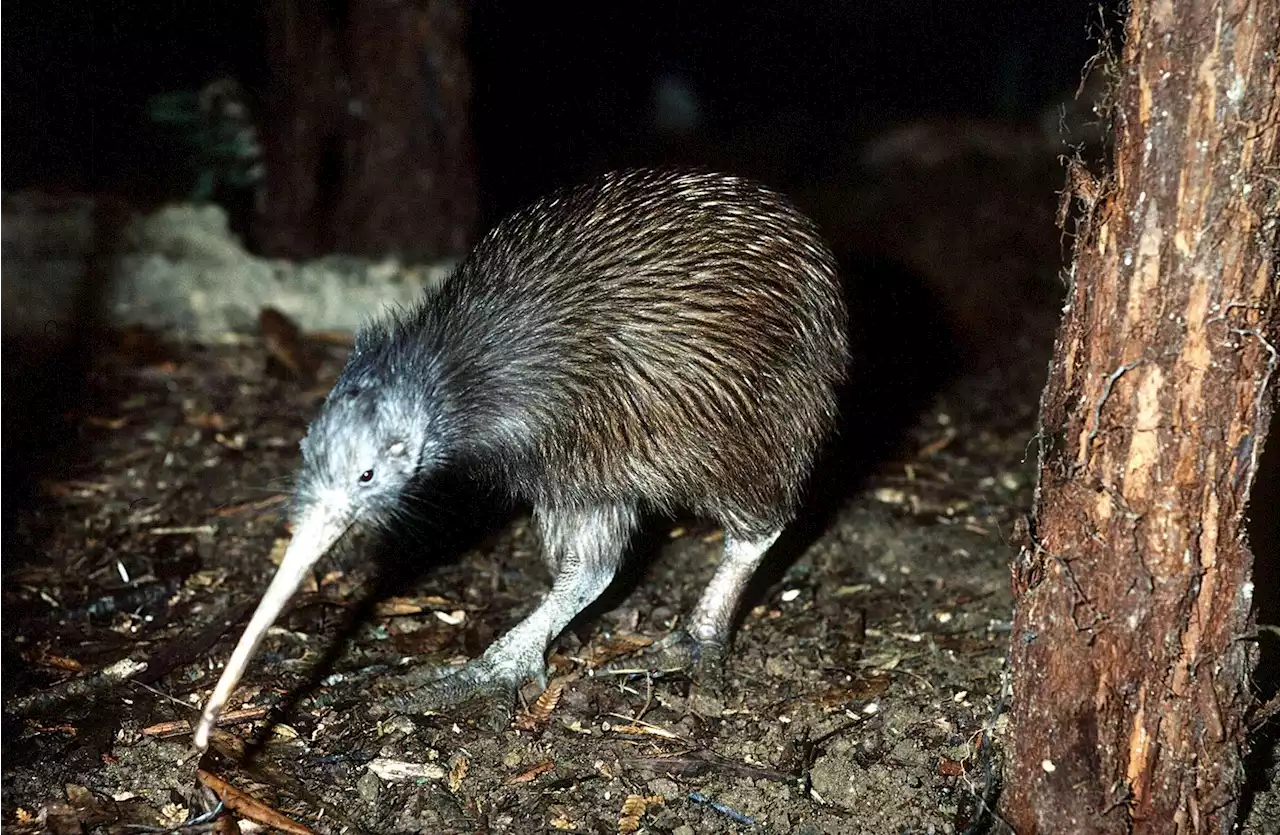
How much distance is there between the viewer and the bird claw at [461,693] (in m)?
3.49

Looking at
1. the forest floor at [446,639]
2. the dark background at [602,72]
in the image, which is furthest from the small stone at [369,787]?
the dark background at [602,72]

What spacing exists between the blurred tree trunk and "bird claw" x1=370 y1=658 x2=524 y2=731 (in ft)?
9.37

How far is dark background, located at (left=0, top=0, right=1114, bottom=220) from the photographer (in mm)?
6074

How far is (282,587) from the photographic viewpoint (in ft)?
9.91

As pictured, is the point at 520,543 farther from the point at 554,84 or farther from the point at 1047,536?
the point at 554,84

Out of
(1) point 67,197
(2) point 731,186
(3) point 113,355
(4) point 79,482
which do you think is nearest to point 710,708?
(2) point 731,186

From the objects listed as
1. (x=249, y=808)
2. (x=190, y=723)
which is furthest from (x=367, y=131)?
(x=249, y=808)

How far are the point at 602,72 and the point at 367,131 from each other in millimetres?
2556

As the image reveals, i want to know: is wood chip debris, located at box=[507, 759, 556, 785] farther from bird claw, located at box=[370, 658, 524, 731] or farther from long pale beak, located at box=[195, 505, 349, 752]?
long pale beak, located at box=[195, 505, 349, 752]

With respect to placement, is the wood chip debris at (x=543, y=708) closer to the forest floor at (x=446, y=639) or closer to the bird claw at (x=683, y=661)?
the forest floor at (x=446, y=639)

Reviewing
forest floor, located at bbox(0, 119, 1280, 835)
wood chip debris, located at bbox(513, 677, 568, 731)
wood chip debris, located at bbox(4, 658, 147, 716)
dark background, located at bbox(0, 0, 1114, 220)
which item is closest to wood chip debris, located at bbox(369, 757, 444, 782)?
forest floor, located at bbox(0, 119, 1280, 835)

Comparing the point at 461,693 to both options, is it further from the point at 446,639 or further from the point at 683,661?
the point at 683,661

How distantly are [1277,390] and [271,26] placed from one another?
14.9 feet

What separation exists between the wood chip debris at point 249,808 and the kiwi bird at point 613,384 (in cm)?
55
